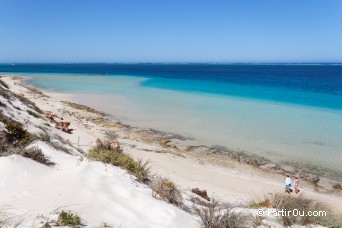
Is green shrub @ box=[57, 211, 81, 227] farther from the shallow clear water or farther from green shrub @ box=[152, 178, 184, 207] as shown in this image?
the shallow clear water

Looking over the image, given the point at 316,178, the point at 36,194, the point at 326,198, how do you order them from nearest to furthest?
the point at 36,194 → the point at 326,198 → the point at 316,178

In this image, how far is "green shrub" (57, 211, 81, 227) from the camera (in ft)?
16.5

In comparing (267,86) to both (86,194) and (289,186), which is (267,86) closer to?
(289,186)

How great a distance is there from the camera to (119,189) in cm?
689

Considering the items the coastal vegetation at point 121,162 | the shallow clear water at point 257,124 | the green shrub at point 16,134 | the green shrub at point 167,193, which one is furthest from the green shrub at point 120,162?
the shallow clear water at point 257,124

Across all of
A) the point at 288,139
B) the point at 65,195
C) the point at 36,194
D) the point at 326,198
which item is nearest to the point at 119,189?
the point at 65,195

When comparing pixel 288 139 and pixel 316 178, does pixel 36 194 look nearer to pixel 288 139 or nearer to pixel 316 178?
pixel 316 178

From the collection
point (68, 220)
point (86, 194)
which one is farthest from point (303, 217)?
point (68, 220)

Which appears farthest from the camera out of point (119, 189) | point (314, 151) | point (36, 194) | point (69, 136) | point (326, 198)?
point (314, 151)

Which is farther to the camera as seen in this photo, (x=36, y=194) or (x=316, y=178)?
(x=316, y=178)

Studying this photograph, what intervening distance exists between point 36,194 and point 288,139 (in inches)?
635

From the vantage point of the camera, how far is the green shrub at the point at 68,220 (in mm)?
5031

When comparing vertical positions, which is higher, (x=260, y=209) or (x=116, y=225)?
(x=116, y=225)

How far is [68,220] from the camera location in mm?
5059
